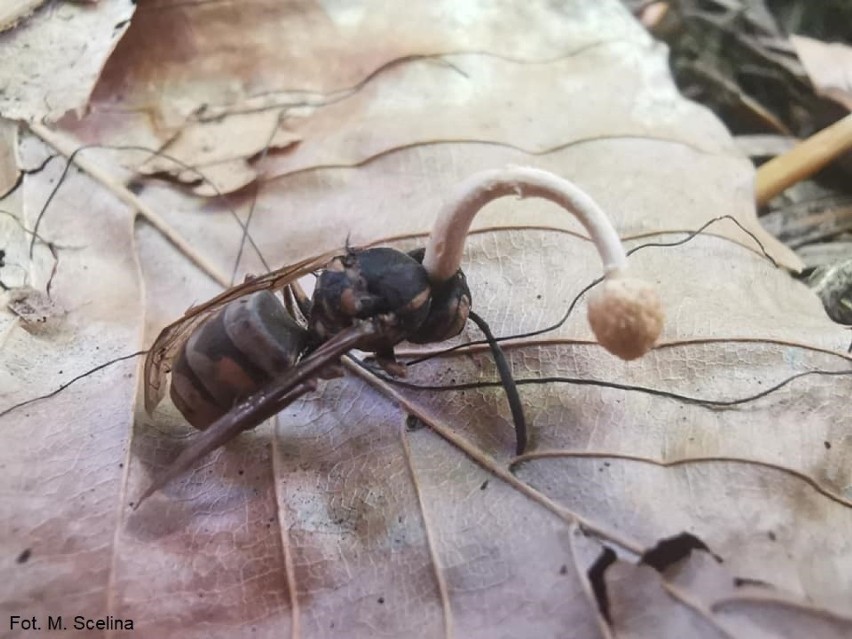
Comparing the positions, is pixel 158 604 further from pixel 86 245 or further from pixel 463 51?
pixel 463 51

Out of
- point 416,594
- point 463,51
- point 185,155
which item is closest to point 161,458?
point 416,594

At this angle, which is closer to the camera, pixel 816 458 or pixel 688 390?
pixel 816 458

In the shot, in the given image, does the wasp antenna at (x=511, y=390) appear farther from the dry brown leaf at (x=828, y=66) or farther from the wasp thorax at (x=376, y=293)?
the dry brown leaf at (x=828, y=66)

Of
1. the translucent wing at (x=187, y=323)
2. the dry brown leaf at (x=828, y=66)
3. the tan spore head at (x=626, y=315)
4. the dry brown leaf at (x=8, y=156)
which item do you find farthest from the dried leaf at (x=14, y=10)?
the dry brown leaf at (x=828, y=66)

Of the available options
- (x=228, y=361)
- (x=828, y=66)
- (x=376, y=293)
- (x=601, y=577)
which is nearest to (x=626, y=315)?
(x=601, y=577)

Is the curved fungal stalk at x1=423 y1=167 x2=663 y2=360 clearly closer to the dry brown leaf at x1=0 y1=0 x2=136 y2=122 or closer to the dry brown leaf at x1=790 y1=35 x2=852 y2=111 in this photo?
the dry brown leaf at x1=0 y1=0 x2=136 y2=122

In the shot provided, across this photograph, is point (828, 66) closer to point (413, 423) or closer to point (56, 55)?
point (413, 423)
